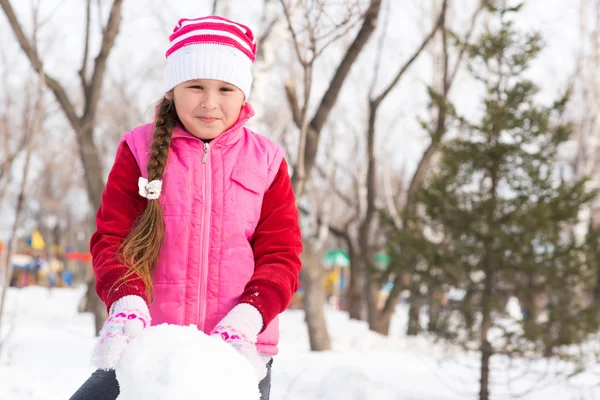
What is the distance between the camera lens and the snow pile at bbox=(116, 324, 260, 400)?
4.69 feet

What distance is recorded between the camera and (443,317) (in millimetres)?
5844

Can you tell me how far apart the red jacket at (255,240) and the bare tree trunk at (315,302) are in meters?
6.70

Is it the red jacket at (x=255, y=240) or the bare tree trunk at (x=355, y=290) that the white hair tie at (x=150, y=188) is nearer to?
the red jacket at (x=255, y=240)

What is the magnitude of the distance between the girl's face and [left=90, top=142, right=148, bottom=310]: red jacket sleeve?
218mm

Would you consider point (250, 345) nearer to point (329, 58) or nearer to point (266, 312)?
point (266, 312)

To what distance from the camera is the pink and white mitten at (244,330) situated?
1.74m

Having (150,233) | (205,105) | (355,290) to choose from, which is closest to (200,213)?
(150,233)

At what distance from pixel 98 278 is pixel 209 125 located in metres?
0.54

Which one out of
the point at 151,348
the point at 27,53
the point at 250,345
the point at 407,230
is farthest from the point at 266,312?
the point at 27,53

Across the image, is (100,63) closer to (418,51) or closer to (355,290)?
(418,51)

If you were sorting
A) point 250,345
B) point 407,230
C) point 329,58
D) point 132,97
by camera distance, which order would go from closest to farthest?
point 250,345
point 407,230
point 329,58
point 132,97

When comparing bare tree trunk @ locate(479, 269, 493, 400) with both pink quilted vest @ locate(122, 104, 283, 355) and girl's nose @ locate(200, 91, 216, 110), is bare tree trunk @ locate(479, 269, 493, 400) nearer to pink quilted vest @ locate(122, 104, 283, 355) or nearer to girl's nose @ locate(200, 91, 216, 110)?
pink quilted vest @ locate(122, 104, 283, 355)

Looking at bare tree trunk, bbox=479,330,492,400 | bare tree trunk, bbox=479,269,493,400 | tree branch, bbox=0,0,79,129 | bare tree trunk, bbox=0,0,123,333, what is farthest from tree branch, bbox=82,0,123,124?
bare tree trunk, bbox=479,330,492,400

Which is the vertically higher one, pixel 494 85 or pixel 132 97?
pixel 132 97
